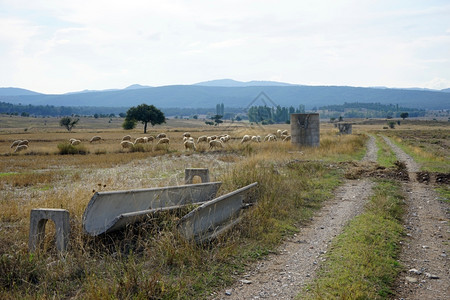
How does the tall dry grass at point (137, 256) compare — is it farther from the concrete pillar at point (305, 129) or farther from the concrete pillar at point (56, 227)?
the concrete pillar at point (305, 129)

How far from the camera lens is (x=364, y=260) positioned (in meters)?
6.48

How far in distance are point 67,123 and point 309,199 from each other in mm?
91801

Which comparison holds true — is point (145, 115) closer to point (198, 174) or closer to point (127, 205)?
point (198, 174)

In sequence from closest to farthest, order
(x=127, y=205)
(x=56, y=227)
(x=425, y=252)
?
(x=56, y=227)
(x=127, y=205)
(x=425, y=252)

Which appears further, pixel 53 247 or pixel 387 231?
pixel 387 231

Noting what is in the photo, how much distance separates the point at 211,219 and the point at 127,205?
145 cm

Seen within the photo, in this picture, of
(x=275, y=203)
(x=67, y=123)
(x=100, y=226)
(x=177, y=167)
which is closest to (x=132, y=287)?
(x=100, y=226)

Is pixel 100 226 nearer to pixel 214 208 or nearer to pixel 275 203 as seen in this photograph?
pixel 214 208

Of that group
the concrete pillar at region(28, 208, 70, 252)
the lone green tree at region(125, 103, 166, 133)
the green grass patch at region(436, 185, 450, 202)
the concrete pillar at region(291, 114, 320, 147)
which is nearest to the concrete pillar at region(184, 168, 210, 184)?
the concrete pillar at region(28, 208, 70, 252)

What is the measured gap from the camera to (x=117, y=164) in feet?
74.4

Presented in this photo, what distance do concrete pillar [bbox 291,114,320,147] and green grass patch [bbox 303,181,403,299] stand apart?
62.4ft

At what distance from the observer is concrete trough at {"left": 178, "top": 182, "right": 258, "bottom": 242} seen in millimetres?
6762

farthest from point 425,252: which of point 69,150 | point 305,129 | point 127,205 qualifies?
point 69,150

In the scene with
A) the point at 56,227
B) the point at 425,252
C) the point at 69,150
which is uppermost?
the point at 56,227
